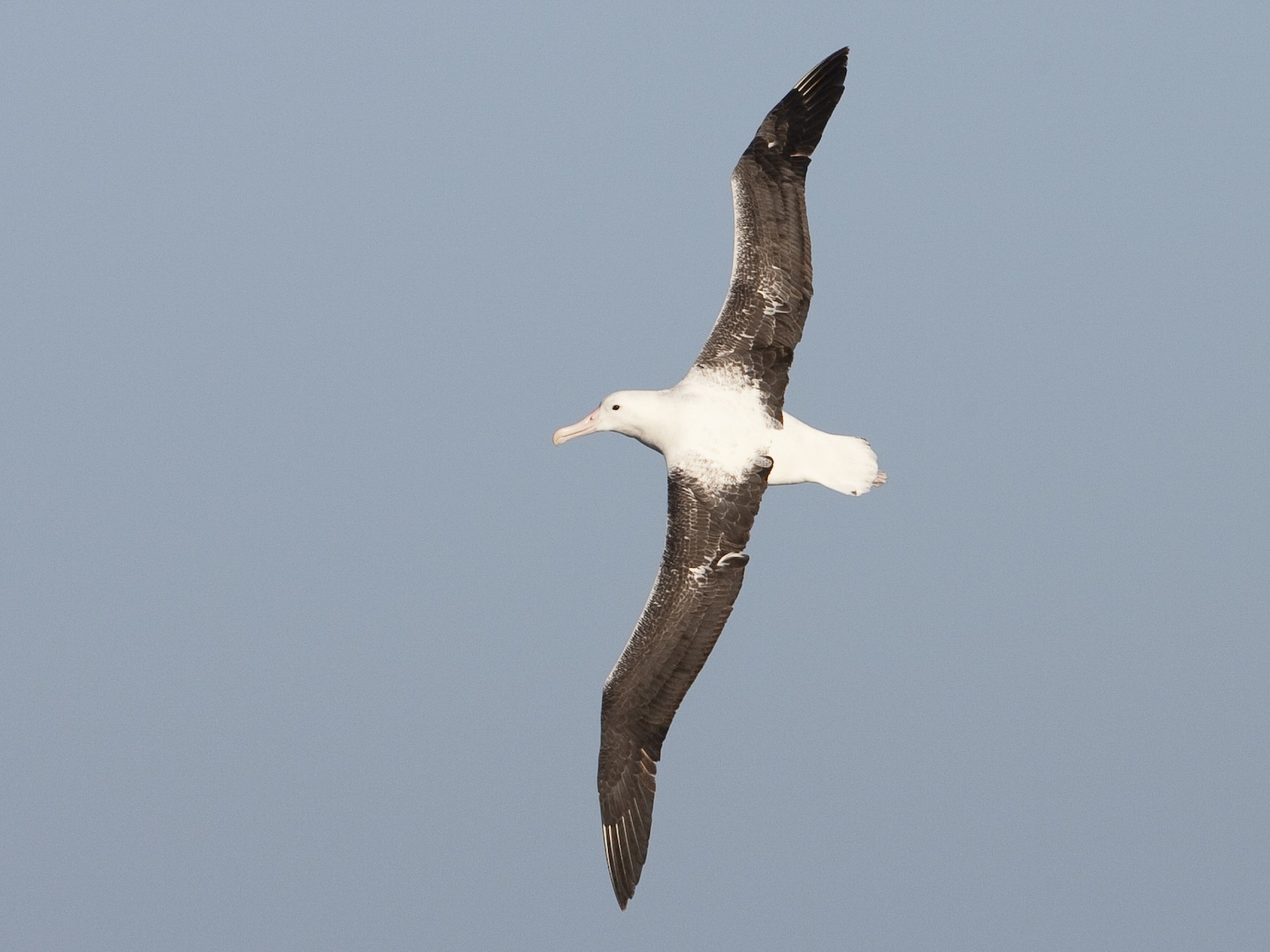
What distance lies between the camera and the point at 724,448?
713 inches

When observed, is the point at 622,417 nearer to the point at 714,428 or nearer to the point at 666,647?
the point at 714,428

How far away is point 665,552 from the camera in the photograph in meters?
18.0

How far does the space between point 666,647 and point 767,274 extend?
12.0 feet

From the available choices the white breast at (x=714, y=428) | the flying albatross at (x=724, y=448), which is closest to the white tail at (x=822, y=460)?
the flying albatross at (x=724, y=448)

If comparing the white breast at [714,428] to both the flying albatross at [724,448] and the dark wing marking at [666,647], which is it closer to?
the flying albatross at [724,448]

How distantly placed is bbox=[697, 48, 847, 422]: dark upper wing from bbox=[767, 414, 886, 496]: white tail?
1.24 feet

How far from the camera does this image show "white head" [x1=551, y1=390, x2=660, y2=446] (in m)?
18.4

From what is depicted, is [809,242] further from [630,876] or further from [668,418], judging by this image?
[630,876]

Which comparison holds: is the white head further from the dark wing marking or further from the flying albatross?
the dark wing marking

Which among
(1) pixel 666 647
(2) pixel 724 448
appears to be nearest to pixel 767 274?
(2) pixel 724 448

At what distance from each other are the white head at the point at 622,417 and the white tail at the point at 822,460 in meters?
1.19

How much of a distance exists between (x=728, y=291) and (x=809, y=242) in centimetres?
89

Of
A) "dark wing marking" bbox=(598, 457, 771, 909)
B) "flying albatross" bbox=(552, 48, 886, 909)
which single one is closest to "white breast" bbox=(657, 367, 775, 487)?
"flying albatross" bbox=(552, 48, 886, 909)

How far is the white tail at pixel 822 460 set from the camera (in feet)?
60.5
